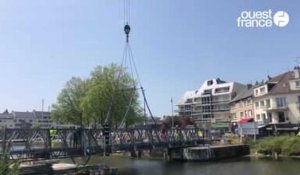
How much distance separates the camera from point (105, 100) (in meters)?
75.4

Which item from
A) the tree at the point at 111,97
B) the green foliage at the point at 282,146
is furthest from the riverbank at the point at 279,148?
the tree at the point at 111,97

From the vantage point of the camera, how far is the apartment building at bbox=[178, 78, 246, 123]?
153375 mm

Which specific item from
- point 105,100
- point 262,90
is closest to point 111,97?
point 105,100

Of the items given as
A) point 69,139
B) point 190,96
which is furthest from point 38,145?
point 190,96

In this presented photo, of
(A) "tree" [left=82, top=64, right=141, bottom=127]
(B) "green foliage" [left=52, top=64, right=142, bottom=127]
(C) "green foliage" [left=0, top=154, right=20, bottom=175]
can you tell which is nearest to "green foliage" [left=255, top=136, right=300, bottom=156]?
(A) "tree" [left=82, top=64, right=141, bottom=127]

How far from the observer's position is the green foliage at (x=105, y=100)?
74.8 meters

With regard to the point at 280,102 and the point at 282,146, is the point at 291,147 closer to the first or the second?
the point at 282,146

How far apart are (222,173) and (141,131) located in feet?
51.3

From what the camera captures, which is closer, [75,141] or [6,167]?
[6,167]

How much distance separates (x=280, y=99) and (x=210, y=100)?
262 ft

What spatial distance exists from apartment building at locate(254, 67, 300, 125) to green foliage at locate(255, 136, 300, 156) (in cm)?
2095

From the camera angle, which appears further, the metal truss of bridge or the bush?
the bush

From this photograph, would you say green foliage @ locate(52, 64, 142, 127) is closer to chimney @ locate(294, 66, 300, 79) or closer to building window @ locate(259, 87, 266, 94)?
building window @ locate(259, 87, 266, 94)

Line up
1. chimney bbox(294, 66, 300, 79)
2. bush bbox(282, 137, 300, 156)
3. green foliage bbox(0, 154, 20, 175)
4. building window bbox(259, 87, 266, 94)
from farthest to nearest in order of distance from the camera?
building window bbox(259, 87, 266, 94) → chimney bbox(294, 66, 300, 79) → bush bbox(282, 137, 300, 156) → green foliage bbox(0, 154, 20, 175)
